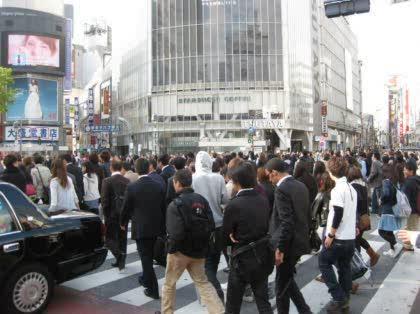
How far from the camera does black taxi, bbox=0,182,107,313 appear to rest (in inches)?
209

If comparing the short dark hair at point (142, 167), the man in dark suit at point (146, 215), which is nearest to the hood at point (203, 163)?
the man in dark suit at point (146, 215)

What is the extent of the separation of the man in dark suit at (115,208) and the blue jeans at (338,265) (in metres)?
3.39

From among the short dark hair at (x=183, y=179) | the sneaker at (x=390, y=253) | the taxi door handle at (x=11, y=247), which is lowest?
the sneaker at (x=390, y=253)

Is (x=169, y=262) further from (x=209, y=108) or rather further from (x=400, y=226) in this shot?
(x=209, y=108)

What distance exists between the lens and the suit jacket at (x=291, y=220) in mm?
4883

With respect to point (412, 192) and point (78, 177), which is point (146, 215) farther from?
point (412, 192)

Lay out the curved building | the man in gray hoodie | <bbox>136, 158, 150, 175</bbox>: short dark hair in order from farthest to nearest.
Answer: the curved building → <bbox>136, 158, 150, 175</bbox>: short dark hair → the man in gray hoodie

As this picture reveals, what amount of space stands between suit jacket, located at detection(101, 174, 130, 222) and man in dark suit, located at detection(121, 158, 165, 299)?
1.35 metres

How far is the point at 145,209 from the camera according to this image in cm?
614

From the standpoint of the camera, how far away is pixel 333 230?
17.5 ft

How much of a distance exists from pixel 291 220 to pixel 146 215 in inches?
81.3

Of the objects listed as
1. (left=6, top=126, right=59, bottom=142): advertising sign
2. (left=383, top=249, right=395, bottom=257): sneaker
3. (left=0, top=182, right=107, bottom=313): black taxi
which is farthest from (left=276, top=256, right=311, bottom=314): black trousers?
(left=6, top=126, right=59, bottom=142): advertising sign

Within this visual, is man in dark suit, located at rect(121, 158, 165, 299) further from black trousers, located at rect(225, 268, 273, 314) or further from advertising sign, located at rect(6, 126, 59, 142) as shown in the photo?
advertising sign, located at rect(6, 126, 59, 142)

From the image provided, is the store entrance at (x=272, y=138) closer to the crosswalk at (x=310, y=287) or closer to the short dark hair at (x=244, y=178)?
the crosswalk at (x=310, y=287)
